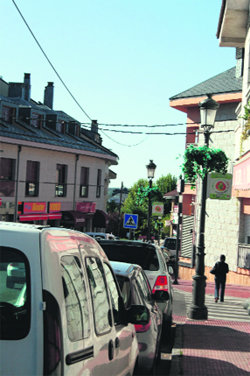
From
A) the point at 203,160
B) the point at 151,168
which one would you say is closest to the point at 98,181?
the point at 151,168

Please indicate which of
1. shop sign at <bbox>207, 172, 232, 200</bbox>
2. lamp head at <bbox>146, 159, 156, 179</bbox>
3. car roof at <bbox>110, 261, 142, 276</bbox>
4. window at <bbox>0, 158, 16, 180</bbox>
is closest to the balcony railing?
lamp head at <bbox>146, 159, 156, 179</bbox>

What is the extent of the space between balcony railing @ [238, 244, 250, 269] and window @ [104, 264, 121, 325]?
66.0ft

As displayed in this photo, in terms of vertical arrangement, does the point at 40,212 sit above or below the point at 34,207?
below

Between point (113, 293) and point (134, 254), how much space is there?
14.3 feet

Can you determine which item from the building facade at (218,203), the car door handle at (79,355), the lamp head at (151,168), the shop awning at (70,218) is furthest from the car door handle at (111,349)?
the shop awning at (70,218)

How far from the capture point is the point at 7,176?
102 ft

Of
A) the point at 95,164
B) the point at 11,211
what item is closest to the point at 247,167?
the point at 11,211

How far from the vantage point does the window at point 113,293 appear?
476cm

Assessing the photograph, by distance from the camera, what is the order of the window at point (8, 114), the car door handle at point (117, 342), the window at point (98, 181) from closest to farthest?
the car door handle at point (117, 342) < the window at point (8, 114) < the window at point (98, 181)

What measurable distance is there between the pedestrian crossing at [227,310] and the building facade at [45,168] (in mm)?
12217

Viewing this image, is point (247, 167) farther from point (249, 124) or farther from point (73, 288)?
point (73, 288)

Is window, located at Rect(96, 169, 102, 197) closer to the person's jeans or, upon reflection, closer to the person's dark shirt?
the person's jeans

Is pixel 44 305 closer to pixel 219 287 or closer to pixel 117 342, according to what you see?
pixel 117 342

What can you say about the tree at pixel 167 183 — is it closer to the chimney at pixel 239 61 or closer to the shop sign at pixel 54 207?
the shop sign at pixel 54 207
